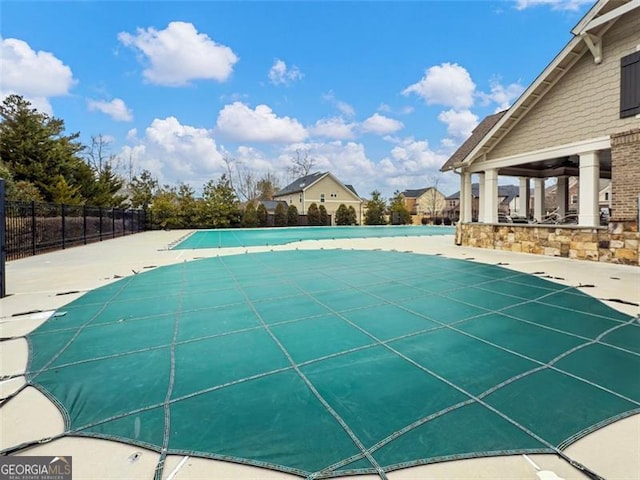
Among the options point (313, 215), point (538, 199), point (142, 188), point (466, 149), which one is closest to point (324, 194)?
point (313, 215)

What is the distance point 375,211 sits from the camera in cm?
3528

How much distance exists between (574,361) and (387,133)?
33721 mm

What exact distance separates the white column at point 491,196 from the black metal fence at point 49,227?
14.3 meters

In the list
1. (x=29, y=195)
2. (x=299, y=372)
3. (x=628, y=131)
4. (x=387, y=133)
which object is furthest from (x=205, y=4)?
(x=387, y=133)

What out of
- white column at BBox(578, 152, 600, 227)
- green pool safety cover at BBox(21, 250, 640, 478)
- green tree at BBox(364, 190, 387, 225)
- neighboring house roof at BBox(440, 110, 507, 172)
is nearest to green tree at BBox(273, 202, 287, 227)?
green tree at BBox(364, 190, 387, 225)

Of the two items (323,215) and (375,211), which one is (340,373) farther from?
(375,211)

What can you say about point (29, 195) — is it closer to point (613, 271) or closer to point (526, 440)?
point (526, 440)

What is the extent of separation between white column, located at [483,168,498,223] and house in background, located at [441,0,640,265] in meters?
0.03

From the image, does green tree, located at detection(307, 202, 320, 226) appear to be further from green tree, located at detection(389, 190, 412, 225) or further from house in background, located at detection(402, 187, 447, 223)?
house in background, located at detection(402, 187, 447, 223)

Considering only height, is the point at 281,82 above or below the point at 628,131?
above

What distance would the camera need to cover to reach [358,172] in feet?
140

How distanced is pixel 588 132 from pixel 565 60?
1950mm

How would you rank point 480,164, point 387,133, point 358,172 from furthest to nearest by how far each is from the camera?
point 358,172 → point 387,133 → point 480,164

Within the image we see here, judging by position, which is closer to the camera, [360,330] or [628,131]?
[360,330]
